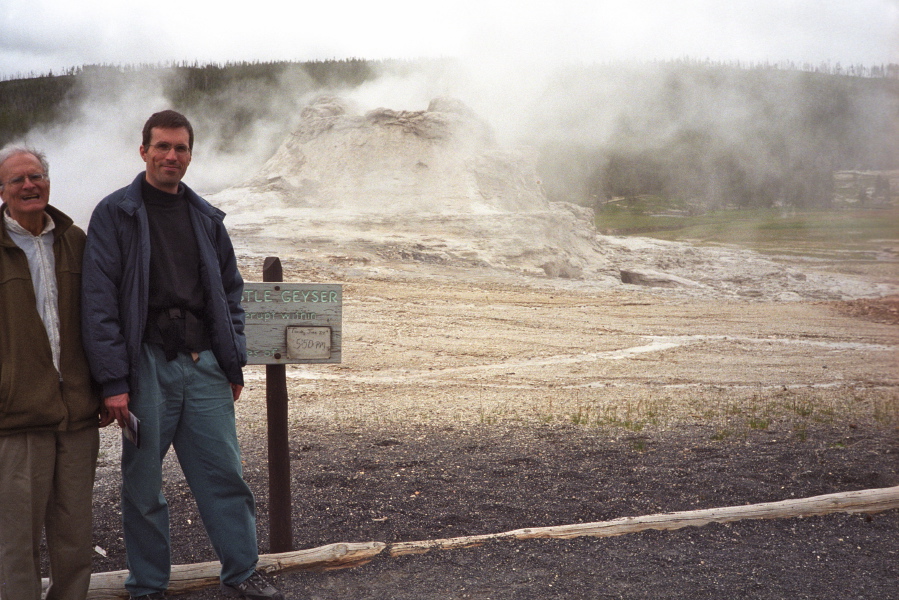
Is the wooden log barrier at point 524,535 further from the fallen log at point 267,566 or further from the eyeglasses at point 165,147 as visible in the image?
the eyeglasses at point 165,147

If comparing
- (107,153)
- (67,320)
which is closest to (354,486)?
(67,320)

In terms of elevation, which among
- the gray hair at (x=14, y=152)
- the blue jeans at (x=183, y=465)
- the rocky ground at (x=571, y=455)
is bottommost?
the rocky ground at (x=571, y=455)

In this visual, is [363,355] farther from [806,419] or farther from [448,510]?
[448,510]

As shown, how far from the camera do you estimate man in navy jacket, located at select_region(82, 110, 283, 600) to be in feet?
8.23

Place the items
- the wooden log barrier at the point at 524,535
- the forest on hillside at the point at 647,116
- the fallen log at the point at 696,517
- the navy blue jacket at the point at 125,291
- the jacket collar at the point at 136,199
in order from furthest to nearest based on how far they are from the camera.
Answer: the forest on hillside at the point at 647,116 < the fallen log at the point at 696,517 < the wooden log barrier at the point at 524,535 < the jacket collar at the point at 136,199 < the navy blue jacket at the point at 125,291

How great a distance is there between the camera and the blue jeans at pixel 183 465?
2.66 m

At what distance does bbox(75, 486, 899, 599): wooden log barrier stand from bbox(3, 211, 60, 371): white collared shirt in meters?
1.06

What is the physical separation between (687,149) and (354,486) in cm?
6292

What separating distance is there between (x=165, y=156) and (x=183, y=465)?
1101mm

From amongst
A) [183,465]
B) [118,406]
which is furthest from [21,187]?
[183,465]

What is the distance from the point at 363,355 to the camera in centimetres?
1063

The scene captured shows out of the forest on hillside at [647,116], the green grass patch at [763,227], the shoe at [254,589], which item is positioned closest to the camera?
the shoe at [254,589]

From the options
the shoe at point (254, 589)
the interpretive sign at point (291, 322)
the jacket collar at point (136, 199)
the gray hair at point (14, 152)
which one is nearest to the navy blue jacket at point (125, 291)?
the jacket collar at point (136, 199)

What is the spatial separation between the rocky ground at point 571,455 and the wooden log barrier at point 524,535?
48 millimetres
